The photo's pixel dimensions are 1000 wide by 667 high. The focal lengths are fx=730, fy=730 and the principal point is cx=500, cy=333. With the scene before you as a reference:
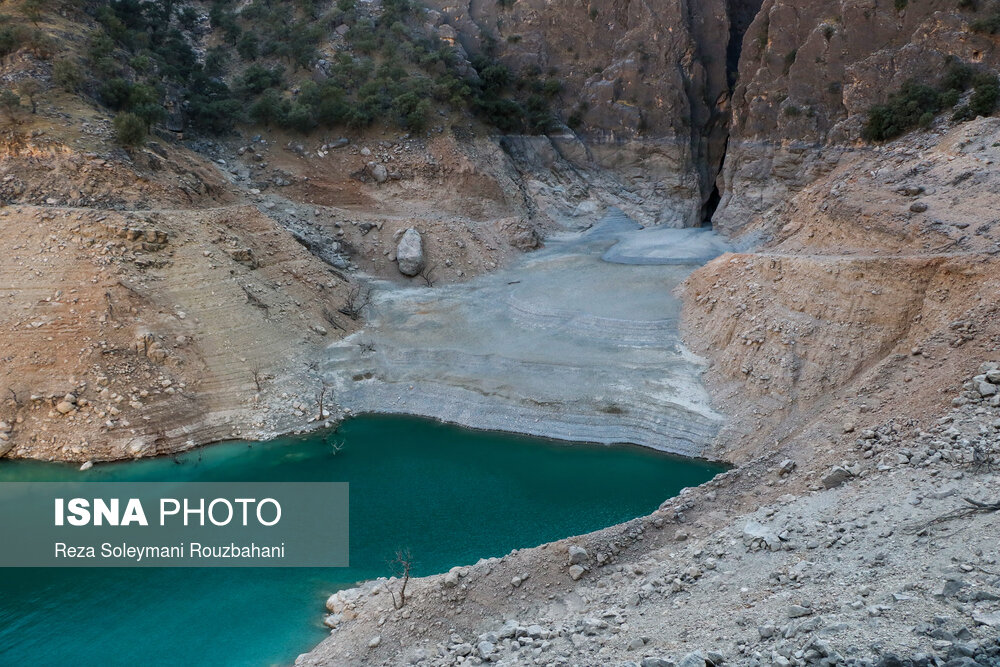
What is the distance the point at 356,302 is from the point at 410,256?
4104 millimetres

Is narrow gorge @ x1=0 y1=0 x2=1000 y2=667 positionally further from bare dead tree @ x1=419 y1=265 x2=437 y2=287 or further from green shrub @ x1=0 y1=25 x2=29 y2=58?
bare dead tree @ x1=419 y1=265 x2=437 y2=287

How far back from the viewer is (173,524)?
17297 mm

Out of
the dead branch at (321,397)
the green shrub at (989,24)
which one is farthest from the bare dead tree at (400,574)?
the green shrub at (989,24)

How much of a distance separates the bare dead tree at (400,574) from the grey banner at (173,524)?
3.62 feet

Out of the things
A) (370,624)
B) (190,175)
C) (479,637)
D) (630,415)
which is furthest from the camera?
(190,175)

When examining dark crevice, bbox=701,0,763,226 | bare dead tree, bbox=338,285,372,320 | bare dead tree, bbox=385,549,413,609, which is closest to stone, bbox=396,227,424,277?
bare dead tree, bbox=338,285,372,320

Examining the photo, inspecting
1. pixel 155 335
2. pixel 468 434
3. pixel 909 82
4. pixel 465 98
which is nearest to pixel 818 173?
pixel 909 82

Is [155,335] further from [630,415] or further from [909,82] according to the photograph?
[909,82]

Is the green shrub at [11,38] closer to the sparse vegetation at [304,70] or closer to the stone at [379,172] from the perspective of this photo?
the sparse vegetation at [304,70]

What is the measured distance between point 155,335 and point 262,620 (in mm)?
11177

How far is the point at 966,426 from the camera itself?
518 inches

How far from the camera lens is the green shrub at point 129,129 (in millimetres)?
25422

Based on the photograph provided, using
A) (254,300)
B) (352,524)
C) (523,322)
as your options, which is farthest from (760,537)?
(254,300)

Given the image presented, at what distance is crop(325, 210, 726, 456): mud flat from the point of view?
2131 centimetres
